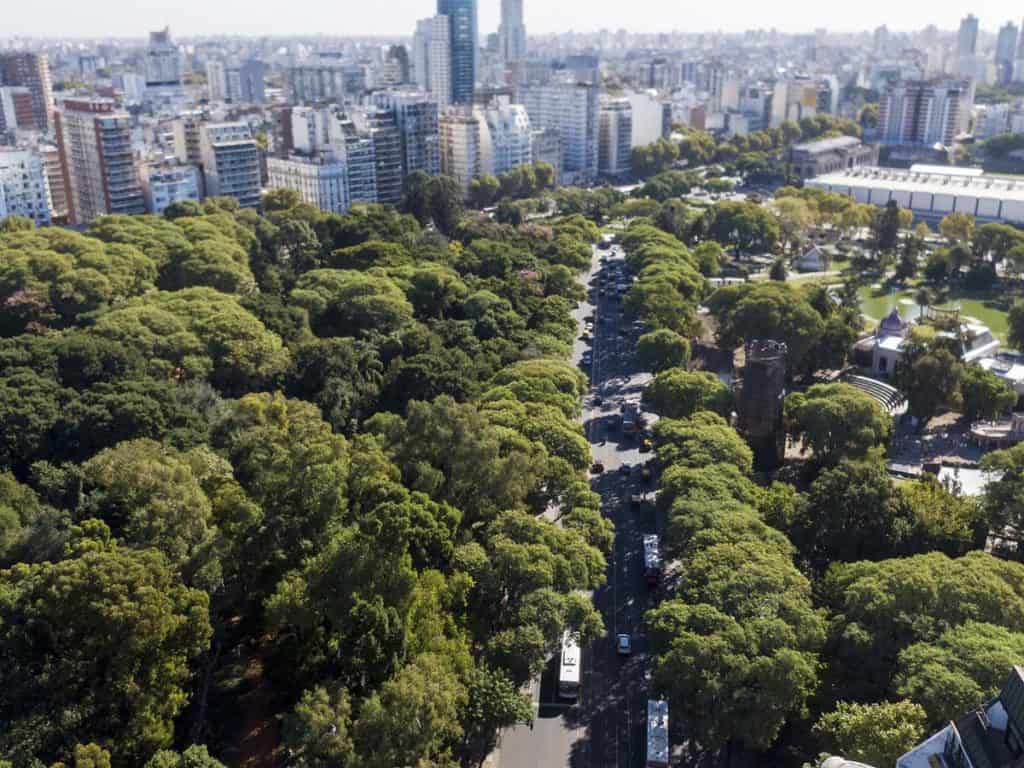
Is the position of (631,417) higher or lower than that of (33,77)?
lower

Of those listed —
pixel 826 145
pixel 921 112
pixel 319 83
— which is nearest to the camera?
pixel 826 145

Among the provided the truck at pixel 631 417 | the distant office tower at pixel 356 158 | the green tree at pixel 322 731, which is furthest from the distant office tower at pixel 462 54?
the green tree at pixel 322 731

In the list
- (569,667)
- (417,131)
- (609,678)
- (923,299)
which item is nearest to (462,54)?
Answer: (417,131)

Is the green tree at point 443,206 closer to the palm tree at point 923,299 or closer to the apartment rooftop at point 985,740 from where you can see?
the palm tree at point 923,299

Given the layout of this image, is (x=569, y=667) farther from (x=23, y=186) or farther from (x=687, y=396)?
(x=23, y=186)

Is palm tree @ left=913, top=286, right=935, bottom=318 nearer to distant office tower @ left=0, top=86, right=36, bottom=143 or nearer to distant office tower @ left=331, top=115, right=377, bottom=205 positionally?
distant office tower @ left=331, top=115, right=377, bottom=205

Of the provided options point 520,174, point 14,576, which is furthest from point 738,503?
point 520,174

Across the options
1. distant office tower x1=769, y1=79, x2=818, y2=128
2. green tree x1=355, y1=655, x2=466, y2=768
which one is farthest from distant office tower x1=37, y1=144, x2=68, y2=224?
distant office tower x1=769, y1=79, x2=818, y2=128
